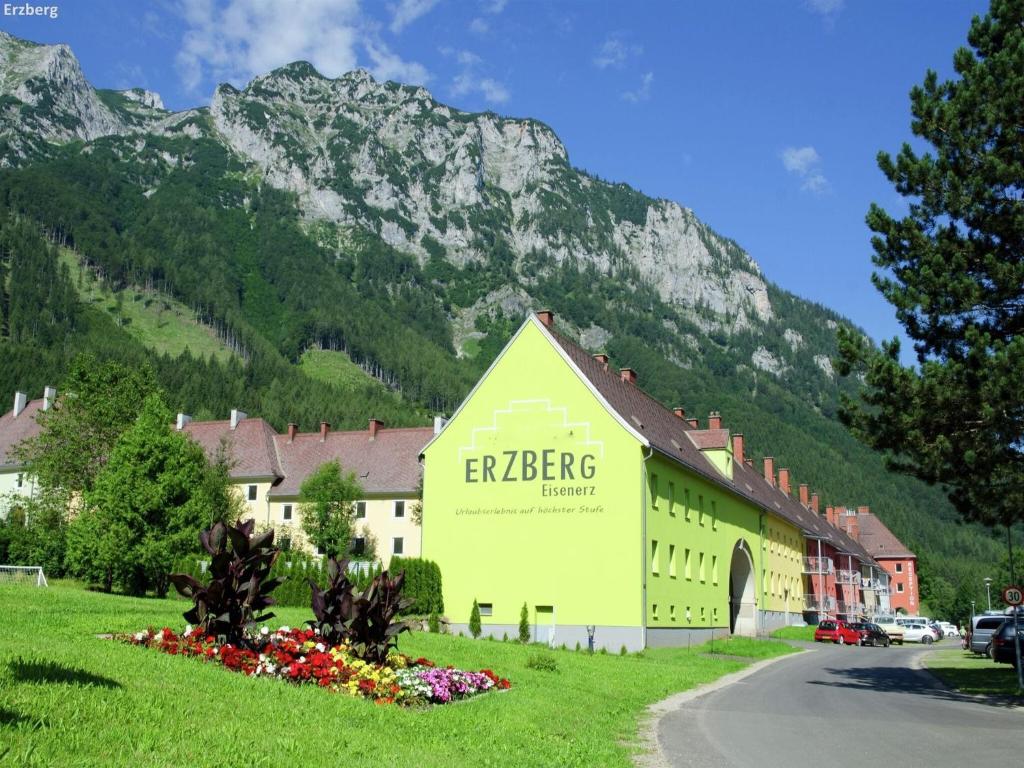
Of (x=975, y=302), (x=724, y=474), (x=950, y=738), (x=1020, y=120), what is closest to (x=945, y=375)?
(x=975, y=302)

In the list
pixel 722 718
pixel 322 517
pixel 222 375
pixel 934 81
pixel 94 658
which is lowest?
pixel 722 718

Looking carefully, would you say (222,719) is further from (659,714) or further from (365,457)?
(365,457)

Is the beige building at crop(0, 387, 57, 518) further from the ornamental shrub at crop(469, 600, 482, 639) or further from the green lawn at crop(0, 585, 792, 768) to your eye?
the green lawn at crop(0, 585, 792, 768)

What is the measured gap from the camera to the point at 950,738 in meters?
14.8

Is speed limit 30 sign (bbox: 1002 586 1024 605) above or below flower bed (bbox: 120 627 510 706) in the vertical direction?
above

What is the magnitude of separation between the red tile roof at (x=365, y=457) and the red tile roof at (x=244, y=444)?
1.16 metres

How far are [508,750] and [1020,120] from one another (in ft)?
58.7

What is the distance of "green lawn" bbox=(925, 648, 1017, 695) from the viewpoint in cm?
2533

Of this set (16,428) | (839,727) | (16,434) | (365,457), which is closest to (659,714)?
(839,727)

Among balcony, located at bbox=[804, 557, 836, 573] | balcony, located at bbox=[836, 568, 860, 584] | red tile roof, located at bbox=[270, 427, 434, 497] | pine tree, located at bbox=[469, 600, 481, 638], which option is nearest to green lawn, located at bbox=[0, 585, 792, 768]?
pine tree, located at bbox=[469, 600, 481, 638]

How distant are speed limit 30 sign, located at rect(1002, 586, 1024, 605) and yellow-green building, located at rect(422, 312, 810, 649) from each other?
46.9 ft

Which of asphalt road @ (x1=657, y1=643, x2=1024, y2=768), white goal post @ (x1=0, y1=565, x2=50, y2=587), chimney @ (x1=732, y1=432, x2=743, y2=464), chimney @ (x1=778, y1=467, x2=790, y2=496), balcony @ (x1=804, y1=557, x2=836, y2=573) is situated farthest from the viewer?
chimney @ (x1=778, y1=467, x2=790, y2=496)

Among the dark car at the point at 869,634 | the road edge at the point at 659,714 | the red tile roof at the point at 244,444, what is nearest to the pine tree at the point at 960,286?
the road edge at the point at 659,714

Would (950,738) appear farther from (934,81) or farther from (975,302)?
(934,81)
